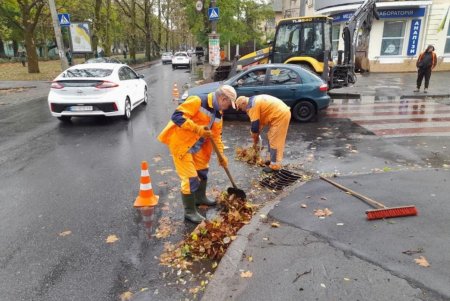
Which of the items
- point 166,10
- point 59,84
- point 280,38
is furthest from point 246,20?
point 166,10

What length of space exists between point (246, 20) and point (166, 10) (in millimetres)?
31569

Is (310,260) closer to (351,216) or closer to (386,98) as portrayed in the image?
(351,216)

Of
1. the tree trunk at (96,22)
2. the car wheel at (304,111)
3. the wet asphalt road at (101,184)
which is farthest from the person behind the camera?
the tree trunk at (96,22)

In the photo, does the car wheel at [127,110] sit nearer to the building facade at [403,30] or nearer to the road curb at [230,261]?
the road curb at [230,261]

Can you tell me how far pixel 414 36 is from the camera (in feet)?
71.6

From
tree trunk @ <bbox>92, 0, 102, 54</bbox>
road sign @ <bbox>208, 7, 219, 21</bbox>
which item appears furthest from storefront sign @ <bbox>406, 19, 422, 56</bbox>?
tree trunk @ <bbox>92, 0, 102, 54</bbox>

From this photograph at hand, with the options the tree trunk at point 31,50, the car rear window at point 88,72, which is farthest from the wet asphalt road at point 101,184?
the tree trunk at point 31,50

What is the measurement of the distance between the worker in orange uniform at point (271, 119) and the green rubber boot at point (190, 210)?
2.04 metres

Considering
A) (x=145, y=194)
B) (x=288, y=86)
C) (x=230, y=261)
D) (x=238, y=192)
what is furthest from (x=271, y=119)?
(x=288, y=86)

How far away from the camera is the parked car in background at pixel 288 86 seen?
32.1ft

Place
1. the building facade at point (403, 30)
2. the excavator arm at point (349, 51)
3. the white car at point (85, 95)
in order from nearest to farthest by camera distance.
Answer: the white car at point (85, 95)
the excavator arm at point (349, 51)
the building facade at point (403, 30)

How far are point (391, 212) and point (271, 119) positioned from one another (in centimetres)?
254

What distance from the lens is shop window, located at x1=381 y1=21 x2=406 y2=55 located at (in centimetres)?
2223

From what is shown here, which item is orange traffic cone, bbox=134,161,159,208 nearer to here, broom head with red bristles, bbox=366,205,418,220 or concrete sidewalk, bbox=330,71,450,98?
broom head with red bristles, bbox=366,205,418,220
